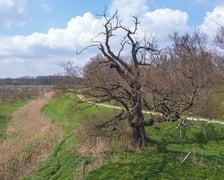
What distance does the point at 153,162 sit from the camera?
17031 mm

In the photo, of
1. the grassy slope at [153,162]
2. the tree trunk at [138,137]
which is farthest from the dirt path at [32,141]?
the tree trunk at [138,137]

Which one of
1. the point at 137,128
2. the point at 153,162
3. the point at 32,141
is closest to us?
the point at 153,162

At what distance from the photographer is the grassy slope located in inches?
639

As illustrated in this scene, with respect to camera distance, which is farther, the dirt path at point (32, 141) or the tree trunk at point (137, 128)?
the dirt path at point (32, 141)

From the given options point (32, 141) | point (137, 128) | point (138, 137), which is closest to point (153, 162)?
point (138, 137)

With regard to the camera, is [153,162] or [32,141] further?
[32,141]

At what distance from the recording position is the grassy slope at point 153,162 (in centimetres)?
1622

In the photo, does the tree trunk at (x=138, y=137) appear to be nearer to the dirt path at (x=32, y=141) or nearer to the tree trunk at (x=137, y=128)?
the tree trunk at (x=137, y=128)

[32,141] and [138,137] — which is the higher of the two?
[138,137]

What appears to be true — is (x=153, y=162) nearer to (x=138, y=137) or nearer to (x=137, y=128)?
(x=138, y=137)

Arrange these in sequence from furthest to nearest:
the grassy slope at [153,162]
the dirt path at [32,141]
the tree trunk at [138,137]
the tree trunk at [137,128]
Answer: the dirt path at [32,141] < the tree trunk at [138,137] < the tree trunk at [137,128] < the grassy slope at [153,162]

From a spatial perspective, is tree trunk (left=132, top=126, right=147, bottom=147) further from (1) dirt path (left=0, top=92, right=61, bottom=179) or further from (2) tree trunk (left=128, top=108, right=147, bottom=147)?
(1) dirt path (left=0, top=92, right=61, bottom=179)

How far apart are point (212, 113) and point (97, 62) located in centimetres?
1750

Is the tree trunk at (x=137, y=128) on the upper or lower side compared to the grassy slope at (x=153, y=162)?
upper
